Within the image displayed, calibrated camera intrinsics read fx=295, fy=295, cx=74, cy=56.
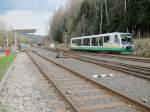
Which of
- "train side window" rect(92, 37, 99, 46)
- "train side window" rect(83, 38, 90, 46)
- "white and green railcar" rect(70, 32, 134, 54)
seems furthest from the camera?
"train side window" rect(83, 38, 90, 46)

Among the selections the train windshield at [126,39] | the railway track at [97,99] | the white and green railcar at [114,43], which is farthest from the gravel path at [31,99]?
the train windshield at [126,39]

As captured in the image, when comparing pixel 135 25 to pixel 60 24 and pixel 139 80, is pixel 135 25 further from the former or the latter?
pixel 60 24

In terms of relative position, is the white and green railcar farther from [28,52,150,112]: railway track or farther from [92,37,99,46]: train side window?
[28,52,150,112]: railway track

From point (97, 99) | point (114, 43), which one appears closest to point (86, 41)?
Answer: point (114, 43)

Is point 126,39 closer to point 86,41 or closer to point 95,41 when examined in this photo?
point 95,41

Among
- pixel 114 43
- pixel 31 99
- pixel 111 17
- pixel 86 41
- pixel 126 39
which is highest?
pixel 111 17

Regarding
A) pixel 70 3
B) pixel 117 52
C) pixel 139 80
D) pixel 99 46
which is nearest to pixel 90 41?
pixel 99 46

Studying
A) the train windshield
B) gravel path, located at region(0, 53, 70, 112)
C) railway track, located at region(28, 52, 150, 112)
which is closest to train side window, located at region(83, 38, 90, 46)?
the train windshield

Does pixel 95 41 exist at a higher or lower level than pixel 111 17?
lower

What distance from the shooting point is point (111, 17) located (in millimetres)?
55844

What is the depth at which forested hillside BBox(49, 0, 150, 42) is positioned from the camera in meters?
44.4

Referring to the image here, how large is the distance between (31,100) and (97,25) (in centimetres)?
5766

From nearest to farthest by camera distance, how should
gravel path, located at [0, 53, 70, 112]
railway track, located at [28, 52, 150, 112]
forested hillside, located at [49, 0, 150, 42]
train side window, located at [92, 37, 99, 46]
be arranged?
railway track, located at [28, 52, 150, 112] → gravel path, located at [0, 53, 70, 112] → train side window, located at [92, 37, 99, 46] → forested hillside, located at [49, 0, 150, 42]

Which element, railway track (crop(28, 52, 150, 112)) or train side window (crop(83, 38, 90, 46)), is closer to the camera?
railway track (crop(28, 52, 150, 112))
